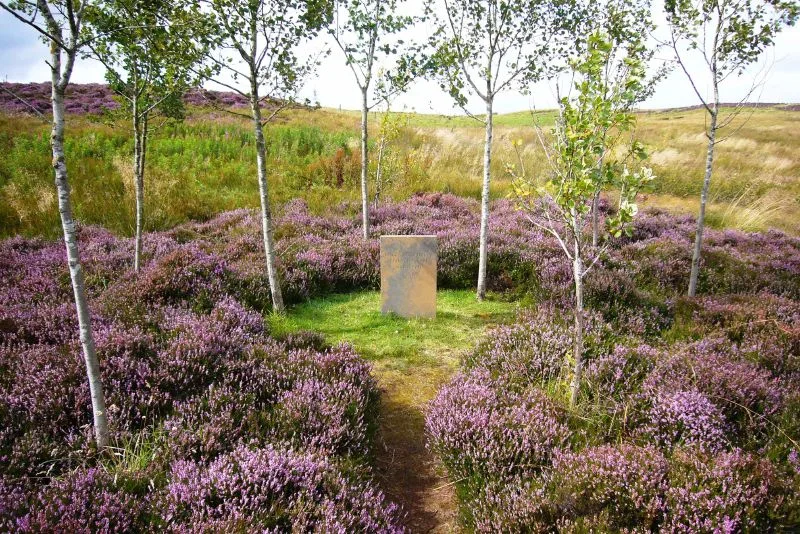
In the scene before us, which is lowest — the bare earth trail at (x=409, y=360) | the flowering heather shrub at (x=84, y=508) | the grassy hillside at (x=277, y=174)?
the bare earth trail at (x=409, y=360)

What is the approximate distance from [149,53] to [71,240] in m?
4.39

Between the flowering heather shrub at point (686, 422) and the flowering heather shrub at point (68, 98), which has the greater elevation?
the flowering heather shrub at point (68, 98)

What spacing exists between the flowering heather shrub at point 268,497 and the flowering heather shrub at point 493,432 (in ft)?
2.23

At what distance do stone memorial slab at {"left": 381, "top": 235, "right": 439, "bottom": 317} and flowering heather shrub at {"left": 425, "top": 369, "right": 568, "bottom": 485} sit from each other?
2641 mm

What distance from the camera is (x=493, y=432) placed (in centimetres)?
338

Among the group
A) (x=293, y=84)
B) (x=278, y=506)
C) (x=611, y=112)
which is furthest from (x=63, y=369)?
(x=611, y=112)

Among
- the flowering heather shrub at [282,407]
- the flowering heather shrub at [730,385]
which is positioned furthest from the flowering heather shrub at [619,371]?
the flowering heather shrub at [282,407]

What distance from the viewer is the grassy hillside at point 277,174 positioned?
10977 mm

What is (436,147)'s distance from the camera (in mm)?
21344

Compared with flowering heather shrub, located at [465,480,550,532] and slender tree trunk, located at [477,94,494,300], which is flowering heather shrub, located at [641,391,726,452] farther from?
slender tree trunk, located at [477,94,494,300]

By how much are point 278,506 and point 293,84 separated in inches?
197

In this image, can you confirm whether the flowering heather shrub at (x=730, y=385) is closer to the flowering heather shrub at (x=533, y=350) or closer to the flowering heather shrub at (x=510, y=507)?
the flowering heather shrub at (x=533, y=350)

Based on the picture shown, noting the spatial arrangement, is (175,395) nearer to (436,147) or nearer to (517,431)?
(517,431)

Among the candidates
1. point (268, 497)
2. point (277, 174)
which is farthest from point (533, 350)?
point (277, 174)
